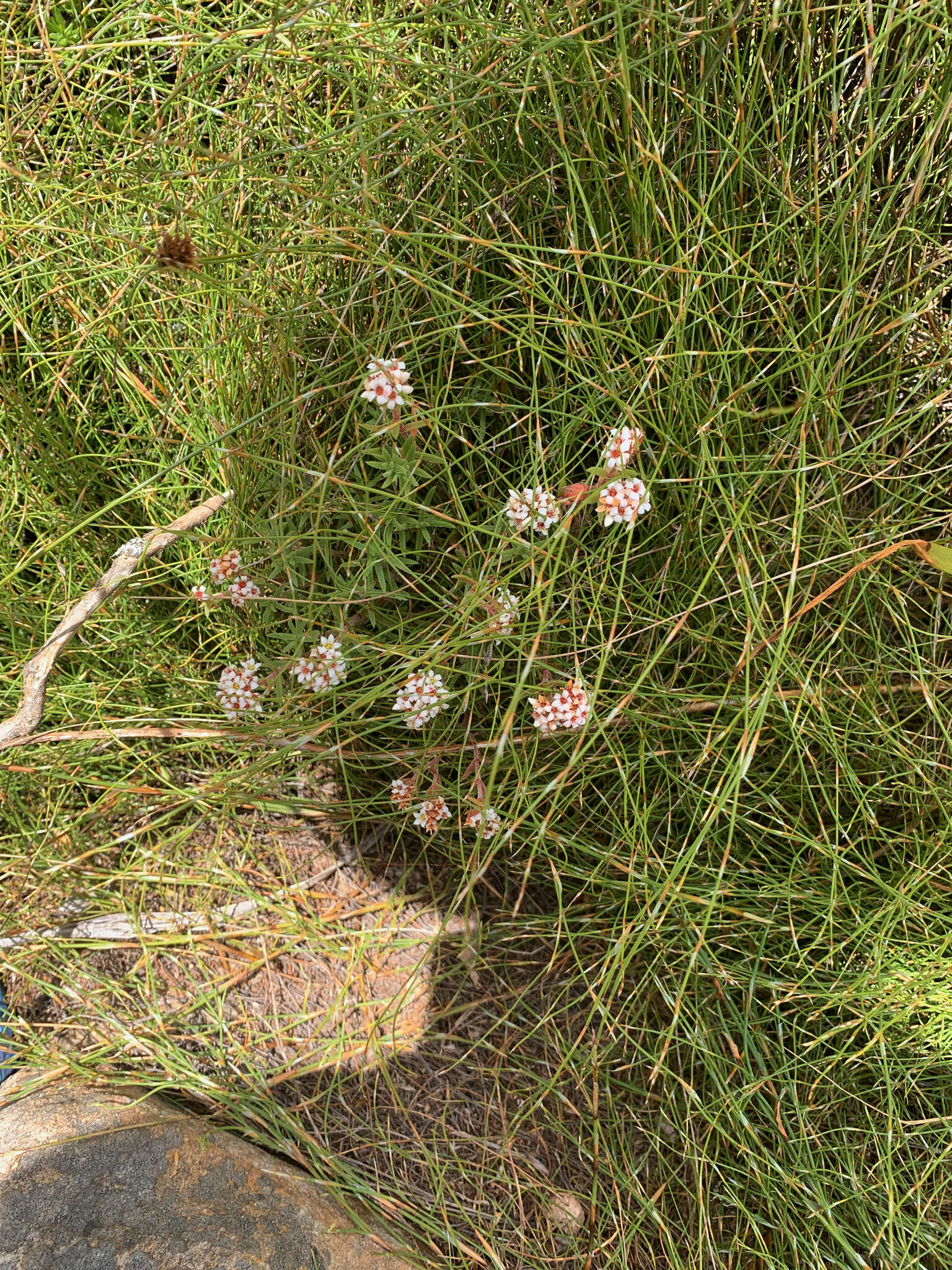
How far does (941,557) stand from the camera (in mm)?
1266

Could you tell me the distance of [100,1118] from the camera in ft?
4.70

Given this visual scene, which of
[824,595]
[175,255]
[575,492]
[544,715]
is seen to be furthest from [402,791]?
[175,255]

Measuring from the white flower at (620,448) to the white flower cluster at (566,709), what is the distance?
328 millimetres

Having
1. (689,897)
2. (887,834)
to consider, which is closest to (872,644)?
(887,834)

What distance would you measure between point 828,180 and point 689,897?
1.24 meters

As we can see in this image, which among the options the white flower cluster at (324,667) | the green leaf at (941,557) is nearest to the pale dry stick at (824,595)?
the green leaf at (941,557)

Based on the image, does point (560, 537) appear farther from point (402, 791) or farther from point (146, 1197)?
point (146, 1197)

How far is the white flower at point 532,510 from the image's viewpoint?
4.13 ft

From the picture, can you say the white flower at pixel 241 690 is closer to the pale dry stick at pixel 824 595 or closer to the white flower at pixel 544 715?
the white flower at pixel 544 715

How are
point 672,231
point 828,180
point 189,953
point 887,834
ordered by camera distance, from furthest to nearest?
point 189,953
point 887,834
point 828,180
point 672,231

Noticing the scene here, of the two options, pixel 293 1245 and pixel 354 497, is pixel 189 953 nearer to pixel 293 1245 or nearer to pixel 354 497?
pixel 293 1245

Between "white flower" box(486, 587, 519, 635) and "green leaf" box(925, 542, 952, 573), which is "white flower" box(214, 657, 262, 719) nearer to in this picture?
"white flower" box(486, 587, 519, 635)

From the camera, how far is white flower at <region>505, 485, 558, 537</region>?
1259 millimetres

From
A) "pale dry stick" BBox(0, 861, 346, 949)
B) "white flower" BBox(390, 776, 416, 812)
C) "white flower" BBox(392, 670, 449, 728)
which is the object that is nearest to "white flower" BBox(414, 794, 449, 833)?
"white flower" BBox(390, 776, 416, 812)
